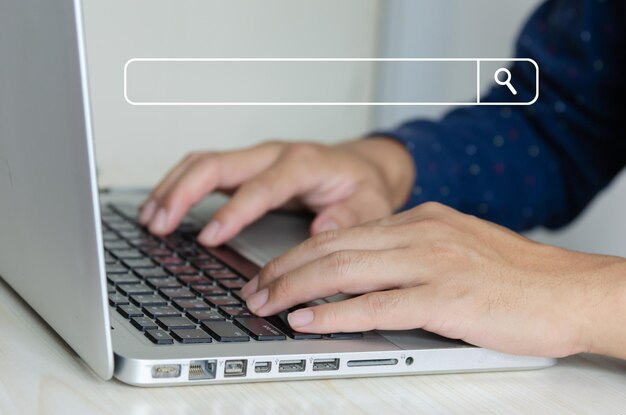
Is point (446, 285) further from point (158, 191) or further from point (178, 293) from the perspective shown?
point (158, 191)

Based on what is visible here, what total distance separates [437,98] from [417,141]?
683 millimetres

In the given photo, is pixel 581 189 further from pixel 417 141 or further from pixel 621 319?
pixel 621 319

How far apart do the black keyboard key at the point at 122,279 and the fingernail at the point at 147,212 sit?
0.21 metres

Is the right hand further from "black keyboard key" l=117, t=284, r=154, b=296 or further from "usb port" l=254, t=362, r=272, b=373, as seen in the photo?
"usb port" l=254, t=362, r=272, b=373

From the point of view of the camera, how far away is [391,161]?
3.65 feet

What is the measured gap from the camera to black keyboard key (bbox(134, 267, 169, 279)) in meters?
0.77

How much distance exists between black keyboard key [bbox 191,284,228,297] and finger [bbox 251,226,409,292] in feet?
0.15

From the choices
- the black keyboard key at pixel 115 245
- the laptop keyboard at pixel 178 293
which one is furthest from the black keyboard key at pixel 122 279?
the black keyboard key at pixel 115 245

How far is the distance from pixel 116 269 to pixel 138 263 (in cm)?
3

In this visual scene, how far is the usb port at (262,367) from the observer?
590mm

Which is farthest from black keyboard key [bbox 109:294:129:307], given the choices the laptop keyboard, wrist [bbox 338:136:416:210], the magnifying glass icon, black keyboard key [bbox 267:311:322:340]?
wrist [bbox 338:136:416:210]

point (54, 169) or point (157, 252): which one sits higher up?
point (54, 169)

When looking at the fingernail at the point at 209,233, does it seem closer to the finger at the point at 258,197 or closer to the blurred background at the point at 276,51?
the finger at the point at 258,197

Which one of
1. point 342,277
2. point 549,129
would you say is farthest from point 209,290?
point 549,129
